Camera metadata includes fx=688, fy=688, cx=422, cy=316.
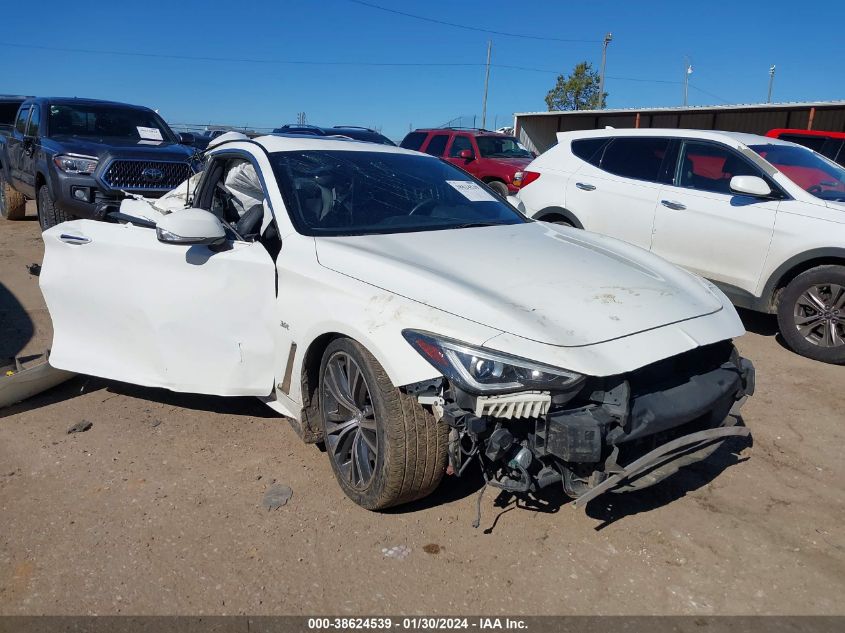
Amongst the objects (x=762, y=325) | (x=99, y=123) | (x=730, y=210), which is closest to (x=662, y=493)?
(x=730, y=210)

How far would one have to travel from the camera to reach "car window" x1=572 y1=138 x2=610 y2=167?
701 cm

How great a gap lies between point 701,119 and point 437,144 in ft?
42.3

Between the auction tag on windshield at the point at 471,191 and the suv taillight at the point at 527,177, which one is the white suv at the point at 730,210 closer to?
the suv taillight at the point at 527,177

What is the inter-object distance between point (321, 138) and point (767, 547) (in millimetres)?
3390

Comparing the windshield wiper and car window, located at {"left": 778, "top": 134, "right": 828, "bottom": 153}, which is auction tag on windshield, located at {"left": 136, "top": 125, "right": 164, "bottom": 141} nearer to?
the windshield wiper

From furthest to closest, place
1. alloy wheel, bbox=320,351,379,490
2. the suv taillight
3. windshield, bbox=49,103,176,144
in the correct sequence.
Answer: windshield, bbox=49,103,176,144, the suv taillight, alloy wheel, bbox=320,351,379,490

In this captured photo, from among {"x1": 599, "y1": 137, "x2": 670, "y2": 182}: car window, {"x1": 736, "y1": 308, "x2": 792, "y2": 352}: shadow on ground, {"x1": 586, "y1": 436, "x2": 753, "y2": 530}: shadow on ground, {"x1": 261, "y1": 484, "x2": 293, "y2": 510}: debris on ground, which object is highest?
{"x1": 599, "y1": 137, "x2": 670, "y2": 182}: car window

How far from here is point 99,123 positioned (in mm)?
Result: 8992

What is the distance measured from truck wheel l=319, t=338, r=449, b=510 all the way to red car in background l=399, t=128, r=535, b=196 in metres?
9.31

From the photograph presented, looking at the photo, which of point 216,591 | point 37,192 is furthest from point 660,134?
point 37,192

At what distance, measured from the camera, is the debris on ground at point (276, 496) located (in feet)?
10.6

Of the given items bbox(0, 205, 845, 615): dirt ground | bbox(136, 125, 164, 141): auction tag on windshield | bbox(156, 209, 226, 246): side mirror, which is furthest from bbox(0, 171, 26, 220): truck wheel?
bbox(156, 209, 226, 246): side mirror

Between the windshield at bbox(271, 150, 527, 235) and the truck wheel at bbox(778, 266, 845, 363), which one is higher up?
the windshield at bbox(271, 150, 527, 235)

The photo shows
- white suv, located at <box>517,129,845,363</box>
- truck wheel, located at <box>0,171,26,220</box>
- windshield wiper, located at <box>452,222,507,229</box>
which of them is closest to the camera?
windshield wiper, located at <box>452,222,507,229</box>
